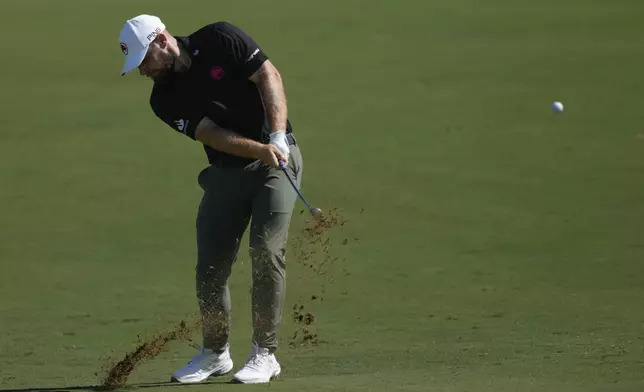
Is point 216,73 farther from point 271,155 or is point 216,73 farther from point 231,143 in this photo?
point 271,155

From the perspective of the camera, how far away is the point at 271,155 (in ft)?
20.8

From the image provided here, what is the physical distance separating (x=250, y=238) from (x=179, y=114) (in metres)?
0.71

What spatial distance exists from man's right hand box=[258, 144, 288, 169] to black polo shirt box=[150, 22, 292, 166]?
0.26 metres

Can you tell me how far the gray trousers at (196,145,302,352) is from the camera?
6.61 m

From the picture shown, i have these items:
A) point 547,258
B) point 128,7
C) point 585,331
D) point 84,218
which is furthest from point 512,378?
point 128,7

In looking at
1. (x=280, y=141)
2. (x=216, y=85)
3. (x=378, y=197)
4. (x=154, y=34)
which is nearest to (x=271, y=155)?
(x=280, y=141)

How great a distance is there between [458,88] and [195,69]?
8.78m

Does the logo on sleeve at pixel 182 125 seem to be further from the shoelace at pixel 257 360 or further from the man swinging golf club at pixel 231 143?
the shoelace at pixel 257 360

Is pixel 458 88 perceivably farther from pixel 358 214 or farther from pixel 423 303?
pixel 423 303

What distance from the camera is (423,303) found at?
8539 mm

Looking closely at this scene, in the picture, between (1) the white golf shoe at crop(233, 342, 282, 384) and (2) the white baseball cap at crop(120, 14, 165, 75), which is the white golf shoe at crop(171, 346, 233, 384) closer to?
(1) the white golf shoe at crop(233, 342, 282, 384)

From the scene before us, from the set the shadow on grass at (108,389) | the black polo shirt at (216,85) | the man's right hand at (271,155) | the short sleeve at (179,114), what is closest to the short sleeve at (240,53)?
the black polo shirt at (216,85)

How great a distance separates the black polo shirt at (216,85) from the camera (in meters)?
6.49

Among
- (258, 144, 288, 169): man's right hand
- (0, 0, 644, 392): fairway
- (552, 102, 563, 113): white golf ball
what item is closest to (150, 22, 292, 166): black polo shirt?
(258, 144, 288, 169): man's right hand
